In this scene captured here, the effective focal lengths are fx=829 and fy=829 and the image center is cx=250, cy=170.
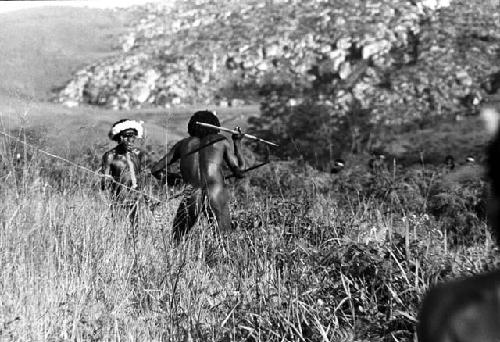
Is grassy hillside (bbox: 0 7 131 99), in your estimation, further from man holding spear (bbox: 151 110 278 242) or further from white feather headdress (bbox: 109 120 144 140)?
man holding spear (bbox: 151 110 278 242)

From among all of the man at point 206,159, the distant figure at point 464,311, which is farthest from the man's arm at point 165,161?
the distant figure at point 464,311

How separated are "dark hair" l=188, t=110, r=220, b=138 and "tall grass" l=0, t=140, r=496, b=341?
1.74m

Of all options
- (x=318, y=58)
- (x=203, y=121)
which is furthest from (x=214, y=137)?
(x=318, y=58)

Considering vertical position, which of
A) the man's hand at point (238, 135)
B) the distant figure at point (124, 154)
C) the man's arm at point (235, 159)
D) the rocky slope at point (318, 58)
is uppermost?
the man's hand at point (238, 135)

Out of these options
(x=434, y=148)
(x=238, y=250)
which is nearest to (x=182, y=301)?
(x=238, y=250)

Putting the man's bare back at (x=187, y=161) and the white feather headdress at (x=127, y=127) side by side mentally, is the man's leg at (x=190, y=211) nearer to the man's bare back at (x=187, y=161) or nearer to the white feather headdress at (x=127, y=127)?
the man's bare back at (x=187, y=161)

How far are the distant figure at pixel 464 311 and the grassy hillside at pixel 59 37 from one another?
66.9 metres

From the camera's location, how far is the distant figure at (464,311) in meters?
1.18

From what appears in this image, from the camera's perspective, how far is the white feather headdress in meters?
8.12

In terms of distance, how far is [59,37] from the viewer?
287ft

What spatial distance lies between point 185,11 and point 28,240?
12882 centimetres

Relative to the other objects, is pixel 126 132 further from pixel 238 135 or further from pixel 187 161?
pixel 238 135

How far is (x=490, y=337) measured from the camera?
3.88 ft

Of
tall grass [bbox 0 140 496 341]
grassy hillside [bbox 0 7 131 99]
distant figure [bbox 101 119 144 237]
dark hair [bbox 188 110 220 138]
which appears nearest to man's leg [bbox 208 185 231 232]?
dark hair [bbox 188 110 220 138]
